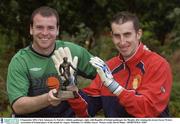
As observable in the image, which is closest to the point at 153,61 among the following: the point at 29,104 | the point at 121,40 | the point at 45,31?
the point at 121,40

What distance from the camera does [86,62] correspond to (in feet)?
19.1

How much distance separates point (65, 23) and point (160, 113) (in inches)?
223

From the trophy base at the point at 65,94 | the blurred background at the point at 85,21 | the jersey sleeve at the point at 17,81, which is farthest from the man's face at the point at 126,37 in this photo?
the blurred background at the point at 85,21

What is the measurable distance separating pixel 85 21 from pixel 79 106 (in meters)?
5.66

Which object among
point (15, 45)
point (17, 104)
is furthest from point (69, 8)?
point (17, 104)

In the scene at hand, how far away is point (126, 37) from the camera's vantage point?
5.14 metres

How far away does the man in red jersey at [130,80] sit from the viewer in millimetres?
4863

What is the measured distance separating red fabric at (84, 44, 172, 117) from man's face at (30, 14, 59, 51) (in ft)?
2.02

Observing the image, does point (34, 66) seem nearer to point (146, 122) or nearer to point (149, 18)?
point (146, 122)

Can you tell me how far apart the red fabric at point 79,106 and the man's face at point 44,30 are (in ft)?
1.93

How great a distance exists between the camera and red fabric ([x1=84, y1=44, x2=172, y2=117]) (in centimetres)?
489

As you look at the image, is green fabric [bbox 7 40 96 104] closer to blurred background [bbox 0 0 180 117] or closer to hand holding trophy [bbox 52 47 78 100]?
hand holding trophy [bbox 52 47 78 100]

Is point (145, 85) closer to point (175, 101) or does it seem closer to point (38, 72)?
point (38, 72)

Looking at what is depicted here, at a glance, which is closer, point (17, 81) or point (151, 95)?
point (151, 95)
